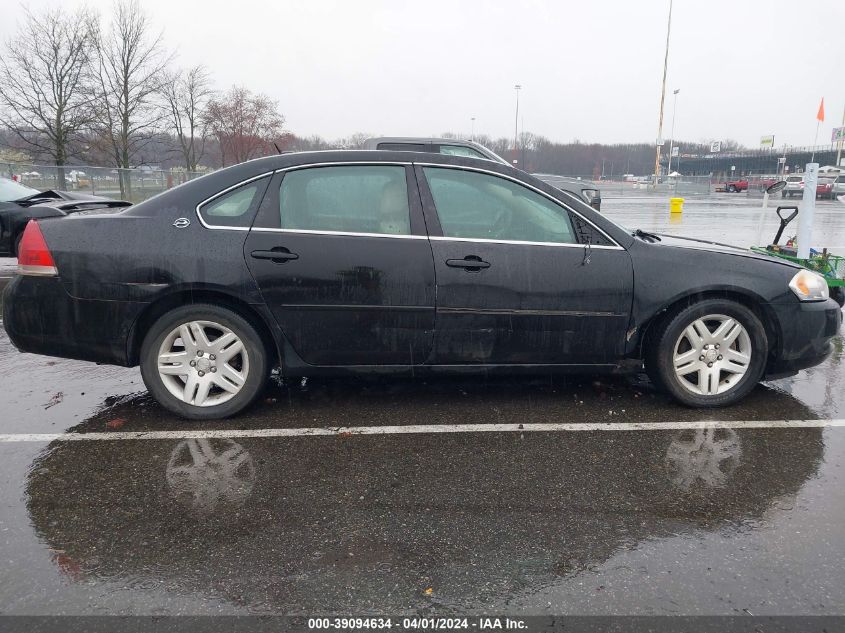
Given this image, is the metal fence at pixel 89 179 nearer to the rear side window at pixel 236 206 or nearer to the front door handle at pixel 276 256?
the rear side window at pixel 236 206

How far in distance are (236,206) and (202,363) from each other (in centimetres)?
96

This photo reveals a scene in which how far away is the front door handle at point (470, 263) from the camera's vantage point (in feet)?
12.0

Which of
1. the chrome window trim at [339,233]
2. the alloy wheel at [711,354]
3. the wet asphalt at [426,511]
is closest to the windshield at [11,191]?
the wet asphalt at [426,511]

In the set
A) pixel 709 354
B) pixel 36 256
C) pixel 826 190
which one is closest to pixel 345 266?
pixel 36 256

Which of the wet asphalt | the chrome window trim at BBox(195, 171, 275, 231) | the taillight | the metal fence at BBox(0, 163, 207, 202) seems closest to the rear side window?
the chrome window trim at BBox(195, 171, 275, 231)

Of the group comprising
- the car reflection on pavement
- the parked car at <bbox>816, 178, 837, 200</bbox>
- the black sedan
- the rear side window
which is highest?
the parked car at <bbox>816, 178, 837, 200</bbox>

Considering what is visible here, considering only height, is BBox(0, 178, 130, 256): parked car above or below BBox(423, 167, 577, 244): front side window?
below

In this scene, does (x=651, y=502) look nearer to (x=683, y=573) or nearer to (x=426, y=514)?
(x=683, y=573)

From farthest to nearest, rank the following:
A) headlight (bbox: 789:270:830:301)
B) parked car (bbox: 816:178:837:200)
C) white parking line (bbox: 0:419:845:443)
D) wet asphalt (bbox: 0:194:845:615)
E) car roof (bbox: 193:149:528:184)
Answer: parked car (bbox: 816:178:837:200) < headlight (bbox: 789:270:830:301) < car roof (bbox: 193:149:528:184) < white parking line (bbox: 0:419:845:443) < wet asphalt (bbox: 0:194:845:615)

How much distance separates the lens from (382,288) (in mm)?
3648

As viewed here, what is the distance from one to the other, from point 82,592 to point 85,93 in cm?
3410

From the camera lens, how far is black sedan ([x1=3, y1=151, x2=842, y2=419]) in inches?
143

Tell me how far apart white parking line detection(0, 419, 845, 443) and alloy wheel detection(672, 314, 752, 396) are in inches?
10.4

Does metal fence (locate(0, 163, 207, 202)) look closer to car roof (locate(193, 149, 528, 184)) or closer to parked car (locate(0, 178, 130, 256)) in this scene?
parked car (locate(0, 178, 130, 256))
